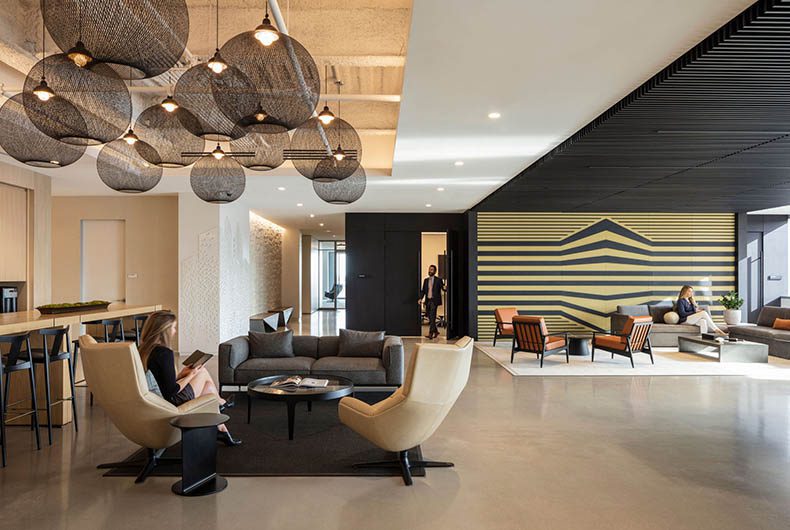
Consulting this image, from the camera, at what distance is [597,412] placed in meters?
5.93

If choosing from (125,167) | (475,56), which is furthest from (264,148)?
(475,56)

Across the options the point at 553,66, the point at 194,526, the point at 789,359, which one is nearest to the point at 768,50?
the point at 553,66

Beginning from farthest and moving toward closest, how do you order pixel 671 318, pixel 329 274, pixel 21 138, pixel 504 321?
pixel 329 274 < pixel 671 318 < pixel 504 321 < pixel 21 138

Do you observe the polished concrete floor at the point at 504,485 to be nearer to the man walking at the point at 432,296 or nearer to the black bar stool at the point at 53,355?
the black bar stool at the point at 53,355

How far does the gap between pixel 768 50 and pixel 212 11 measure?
169 inches

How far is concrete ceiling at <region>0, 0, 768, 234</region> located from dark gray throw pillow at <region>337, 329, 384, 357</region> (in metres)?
2.42

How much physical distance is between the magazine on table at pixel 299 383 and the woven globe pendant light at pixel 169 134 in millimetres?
2254

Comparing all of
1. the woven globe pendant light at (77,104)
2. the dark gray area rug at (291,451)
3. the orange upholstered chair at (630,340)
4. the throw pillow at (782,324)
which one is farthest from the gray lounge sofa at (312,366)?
the throw pillow at (782,324)

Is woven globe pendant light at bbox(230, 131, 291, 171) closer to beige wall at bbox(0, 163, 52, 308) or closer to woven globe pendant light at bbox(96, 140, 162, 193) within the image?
woven globe pendant light at bbox(96, 140, 162, 193)

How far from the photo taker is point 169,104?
379 cm

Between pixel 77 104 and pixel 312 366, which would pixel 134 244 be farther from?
pixel 77 104

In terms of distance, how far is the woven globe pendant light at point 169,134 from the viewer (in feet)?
11.9

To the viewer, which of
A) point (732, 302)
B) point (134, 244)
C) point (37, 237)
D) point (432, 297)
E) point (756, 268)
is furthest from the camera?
point (756, 268)

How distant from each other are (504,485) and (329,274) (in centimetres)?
2285
